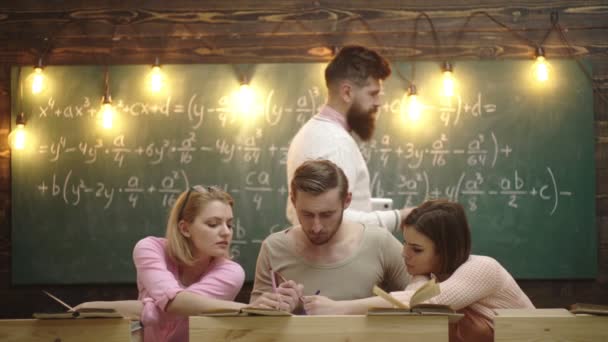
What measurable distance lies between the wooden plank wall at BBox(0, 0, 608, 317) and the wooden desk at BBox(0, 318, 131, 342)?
2.53m

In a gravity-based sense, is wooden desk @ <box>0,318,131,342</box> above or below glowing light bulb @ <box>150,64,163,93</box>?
below

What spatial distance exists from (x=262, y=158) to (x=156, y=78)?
75 cm

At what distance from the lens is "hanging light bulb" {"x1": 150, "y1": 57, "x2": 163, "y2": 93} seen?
457cm

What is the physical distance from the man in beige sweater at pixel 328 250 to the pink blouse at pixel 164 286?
0.12 m

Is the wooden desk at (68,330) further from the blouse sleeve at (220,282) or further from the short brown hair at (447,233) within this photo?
the short brown hair at (447,233)

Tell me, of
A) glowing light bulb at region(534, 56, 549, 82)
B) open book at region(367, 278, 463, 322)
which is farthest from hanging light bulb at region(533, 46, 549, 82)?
open book at region(367, 278, 463, 322)

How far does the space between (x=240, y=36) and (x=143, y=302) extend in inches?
91.0

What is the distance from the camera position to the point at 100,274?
457cm

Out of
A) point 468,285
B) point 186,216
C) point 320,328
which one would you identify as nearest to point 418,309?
point 320,328

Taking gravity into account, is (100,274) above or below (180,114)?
below

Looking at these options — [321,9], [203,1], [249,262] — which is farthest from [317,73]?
[249,262]

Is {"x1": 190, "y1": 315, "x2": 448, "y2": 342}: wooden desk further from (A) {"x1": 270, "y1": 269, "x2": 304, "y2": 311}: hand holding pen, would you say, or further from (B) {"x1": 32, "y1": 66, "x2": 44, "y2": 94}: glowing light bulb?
(B) {"x1": 32, "y1": 66, "x2": 44, "y2": 94}: glowing light bulb

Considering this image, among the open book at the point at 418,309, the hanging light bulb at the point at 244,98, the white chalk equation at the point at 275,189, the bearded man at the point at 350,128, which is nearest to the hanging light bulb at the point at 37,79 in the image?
the white chalk equation at the point at 275,189

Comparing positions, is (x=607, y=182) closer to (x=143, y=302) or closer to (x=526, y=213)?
(x=526, y=213)
